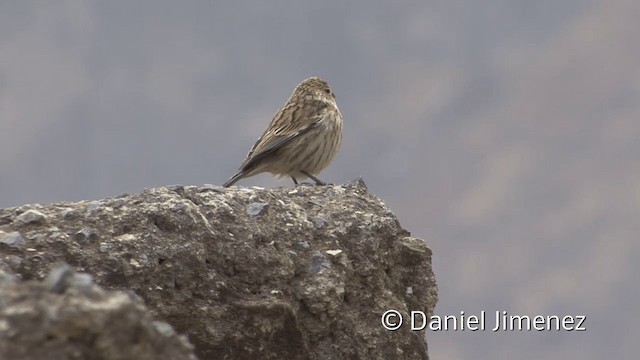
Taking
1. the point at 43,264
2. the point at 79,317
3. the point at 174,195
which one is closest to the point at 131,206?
the point at 174,195

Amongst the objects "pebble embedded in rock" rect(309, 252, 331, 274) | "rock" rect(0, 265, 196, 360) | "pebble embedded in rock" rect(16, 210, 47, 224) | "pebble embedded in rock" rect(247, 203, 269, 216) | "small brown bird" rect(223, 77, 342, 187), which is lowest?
"rock" rect(0, 265, 196, 360)

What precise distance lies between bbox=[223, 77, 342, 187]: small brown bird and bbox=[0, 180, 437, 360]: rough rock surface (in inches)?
158

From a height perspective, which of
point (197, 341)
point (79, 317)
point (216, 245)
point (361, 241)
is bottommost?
point (79, 317)

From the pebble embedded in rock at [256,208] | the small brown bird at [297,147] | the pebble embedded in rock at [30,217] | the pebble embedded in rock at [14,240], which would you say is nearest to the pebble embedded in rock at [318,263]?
the pebble embedded in rock at [256,208]

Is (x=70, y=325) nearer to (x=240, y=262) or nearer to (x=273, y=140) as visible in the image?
(x=240, y=262)

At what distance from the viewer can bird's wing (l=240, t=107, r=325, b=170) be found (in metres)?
11.4

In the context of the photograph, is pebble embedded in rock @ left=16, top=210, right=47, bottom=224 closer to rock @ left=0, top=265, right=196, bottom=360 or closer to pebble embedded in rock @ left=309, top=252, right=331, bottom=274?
pebble embedded in rock @ left=309, top=252, right=331, bottom=274

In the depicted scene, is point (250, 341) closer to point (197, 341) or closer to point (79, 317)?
point (197, 341)

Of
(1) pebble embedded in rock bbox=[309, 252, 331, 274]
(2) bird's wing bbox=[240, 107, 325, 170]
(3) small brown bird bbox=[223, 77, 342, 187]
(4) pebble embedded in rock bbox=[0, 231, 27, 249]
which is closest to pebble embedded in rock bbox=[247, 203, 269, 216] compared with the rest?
(1) pebble embedded in rock bbox=[309, 252, 331, 274]

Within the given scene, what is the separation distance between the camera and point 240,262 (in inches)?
254

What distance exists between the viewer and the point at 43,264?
19.1 feet

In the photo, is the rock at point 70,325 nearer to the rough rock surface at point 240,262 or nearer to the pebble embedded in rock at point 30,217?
the rough rock surface at point 240,262

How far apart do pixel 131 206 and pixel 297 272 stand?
1.00 meters

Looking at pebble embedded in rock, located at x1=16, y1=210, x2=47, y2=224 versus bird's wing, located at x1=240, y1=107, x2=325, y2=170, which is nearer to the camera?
pebble embedded in rock, located at x1=16, y1=210, x2=47, y2=224
